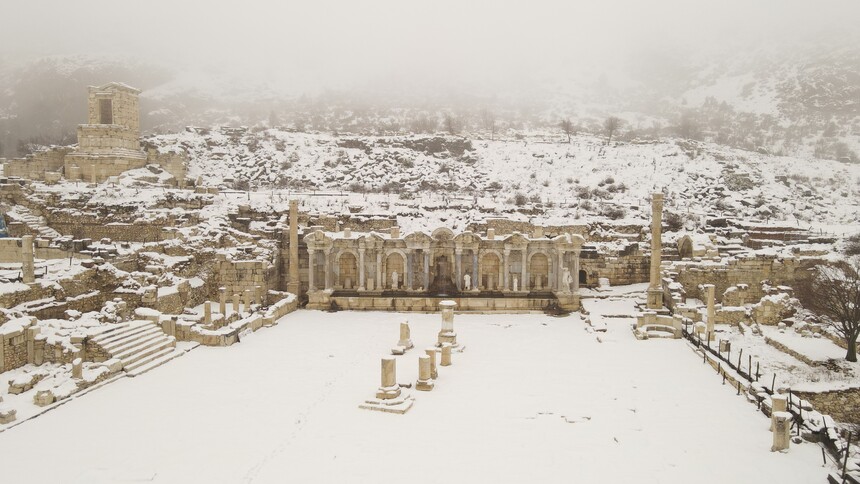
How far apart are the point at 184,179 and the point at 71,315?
873 inches

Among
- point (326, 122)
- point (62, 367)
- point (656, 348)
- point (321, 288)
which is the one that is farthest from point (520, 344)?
point (326, 122)

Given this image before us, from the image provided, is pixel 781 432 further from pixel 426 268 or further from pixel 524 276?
pixel 426 268

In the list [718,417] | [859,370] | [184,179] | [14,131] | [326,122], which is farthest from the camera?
[326,122]

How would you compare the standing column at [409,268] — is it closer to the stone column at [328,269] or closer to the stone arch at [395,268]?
the stone arch at [395,268]

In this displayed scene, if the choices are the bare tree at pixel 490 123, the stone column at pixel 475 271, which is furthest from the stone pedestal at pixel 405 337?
the bare tree at pixel 490 123

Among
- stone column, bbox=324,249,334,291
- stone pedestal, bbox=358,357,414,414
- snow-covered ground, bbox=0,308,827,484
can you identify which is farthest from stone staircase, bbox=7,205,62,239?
stone pedestal, bbox=358,357,414,414

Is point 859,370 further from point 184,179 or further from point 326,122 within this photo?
point 326,122

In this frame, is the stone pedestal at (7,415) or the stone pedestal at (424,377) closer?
the stone pedestal at (7,415)

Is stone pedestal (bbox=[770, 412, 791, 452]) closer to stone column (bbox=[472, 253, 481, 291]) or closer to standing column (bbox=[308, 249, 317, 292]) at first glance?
stone column (bbox=[472, 253, 481, 291])

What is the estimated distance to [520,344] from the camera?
739 inches

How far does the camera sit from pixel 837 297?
2072 centimetres

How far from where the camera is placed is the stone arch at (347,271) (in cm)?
2602

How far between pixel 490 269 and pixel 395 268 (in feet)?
14.7

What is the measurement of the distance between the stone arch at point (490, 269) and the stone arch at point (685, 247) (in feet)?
40.1
